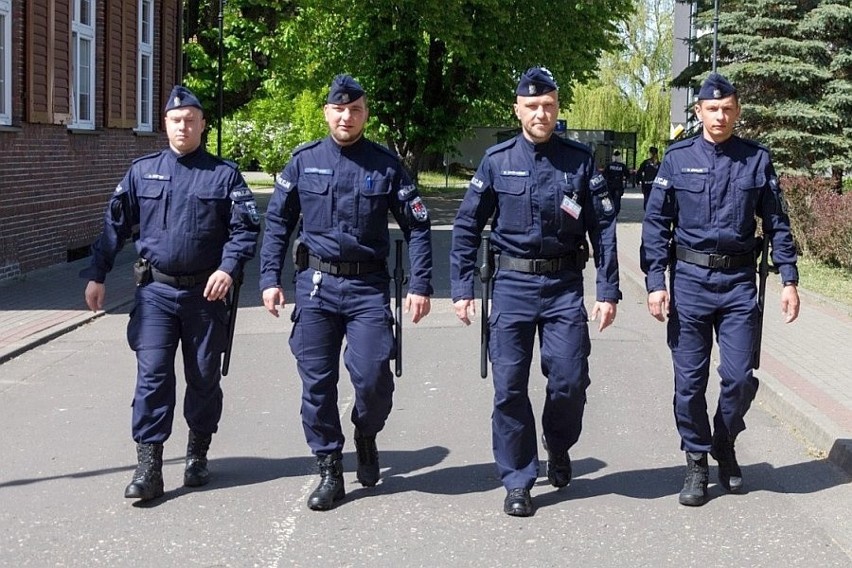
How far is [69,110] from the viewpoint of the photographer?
59.5 ft

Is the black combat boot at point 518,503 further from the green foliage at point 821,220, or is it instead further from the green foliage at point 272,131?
the green foliage at point 272,131

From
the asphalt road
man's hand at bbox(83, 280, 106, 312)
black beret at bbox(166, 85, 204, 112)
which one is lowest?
the asphalt road

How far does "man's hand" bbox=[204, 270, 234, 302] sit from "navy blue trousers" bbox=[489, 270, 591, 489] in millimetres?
1187

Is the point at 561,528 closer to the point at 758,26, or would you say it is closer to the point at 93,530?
the point at 93,530

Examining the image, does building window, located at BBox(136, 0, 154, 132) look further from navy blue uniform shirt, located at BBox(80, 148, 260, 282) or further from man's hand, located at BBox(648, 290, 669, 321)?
man's hand, located at BBox(648, 290, 669, 321)

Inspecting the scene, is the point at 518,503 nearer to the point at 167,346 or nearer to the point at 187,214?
the point at 167,346

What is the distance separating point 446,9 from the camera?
3073 centimetres

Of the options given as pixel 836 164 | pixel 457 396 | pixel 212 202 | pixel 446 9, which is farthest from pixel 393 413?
pixel 446 9

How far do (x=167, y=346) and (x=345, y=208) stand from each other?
105 centimetres

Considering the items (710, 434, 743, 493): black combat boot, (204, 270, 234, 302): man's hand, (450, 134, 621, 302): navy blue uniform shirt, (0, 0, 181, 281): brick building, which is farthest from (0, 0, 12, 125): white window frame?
(710, 434, 743, 493): black combat boot

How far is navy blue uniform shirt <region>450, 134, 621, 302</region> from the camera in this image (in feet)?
18.9

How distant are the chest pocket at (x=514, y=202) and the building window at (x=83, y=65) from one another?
13.6m

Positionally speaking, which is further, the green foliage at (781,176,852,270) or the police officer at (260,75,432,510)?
the green foliage at (781,176,852,270)

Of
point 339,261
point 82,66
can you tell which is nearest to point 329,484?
point 339,261
